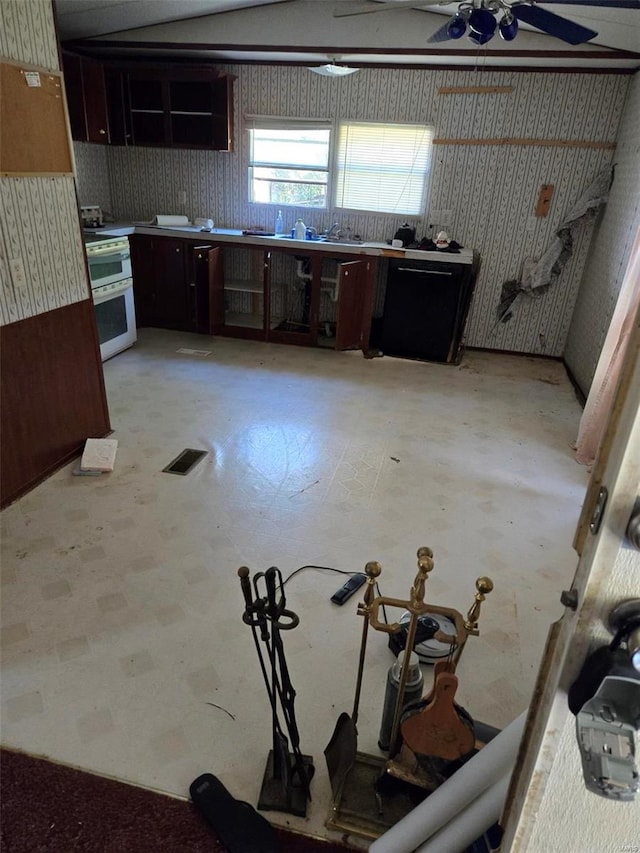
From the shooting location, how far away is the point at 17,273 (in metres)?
2.50

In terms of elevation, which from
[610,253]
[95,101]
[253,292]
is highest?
[95,101]

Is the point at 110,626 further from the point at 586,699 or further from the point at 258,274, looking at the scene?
the point at 258,274

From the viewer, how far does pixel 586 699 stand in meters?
0.62

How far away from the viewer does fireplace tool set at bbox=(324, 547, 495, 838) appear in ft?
3.94

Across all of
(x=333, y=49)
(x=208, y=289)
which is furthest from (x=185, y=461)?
(x=333, y=49)

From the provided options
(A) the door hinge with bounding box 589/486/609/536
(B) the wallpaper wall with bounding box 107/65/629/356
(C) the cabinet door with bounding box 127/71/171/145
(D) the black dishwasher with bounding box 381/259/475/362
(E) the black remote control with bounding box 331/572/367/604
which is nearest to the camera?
(A) the door hinge with bounding box 589/486/609/536

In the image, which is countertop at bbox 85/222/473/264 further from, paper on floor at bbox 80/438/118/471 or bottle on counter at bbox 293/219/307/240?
paper on floor at bbox 80/438/118/471

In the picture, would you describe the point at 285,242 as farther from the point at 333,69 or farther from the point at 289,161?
the point at 333,69

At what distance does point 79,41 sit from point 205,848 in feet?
19.7

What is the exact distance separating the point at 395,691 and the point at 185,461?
1.98 m

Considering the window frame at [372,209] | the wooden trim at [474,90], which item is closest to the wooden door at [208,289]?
the window frame at [372,209]

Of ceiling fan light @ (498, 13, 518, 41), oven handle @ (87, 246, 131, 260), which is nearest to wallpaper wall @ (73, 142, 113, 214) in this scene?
oven handle @ (87, 246, 131, 260)

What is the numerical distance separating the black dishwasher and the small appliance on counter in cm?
291

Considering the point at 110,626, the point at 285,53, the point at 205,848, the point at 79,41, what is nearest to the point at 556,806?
the point at 205,848
